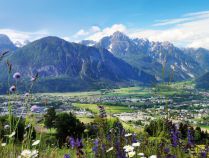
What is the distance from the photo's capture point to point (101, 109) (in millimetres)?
7516

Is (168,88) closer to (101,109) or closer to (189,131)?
(189,131)

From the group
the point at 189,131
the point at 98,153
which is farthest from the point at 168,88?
the point at 98,153

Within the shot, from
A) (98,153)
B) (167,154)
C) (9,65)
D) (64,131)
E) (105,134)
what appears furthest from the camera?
(64,131)

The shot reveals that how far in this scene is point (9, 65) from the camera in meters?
5.11

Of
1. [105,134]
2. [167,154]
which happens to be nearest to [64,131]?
[105,134]

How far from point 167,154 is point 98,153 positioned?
1.54m

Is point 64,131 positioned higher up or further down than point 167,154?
further down

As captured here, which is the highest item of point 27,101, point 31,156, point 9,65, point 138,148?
point 9,65

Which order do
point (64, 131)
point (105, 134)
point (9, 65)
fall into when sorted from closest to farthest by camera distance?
1. point (9, 65)
2. point (105, 134)
3. point (64, 131)

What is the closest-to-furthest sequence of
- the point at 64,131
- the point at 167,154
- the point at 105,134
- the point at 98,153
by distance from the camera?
1. the point at 167,154
2. the point at 98,153
3. the point at 105,134
4. the point at 64,131

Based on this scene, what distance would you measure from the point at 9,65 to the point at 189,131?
11.6 feet

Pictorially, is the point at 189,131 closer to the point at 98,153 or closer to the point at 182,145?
the point at 182,145

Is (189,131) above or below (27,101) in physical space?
below

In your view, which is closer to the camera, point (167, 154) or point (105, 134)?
point (167, 154)
